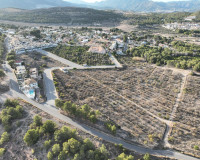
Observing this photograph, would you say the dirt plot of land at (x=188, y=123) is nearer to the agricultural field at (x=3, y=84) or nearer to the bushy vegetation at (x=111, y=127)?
the bushy vegetation at (x=111, y=127)

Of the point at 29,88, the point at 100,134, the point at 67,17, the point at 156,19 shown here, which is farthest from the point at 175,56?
the point at 67,17

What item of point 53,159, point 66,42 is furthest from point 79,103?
point 66,42

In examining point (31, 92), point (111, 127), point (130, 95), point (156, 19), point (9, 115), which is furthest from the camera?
point (156, 19)

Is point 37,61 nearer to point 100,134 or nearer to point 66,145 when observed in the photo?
point 100,134

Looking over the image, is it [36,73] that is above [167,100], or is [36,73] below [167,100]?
above

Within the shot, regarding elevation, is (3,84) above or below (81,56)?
below

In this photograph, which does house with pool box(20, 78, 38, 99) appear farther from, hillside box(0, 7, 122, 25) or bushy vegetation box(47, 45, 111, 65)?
hillside box(0, 7, 122, 25)

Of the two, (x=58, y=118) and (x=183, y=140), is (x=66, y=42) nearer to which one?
(x=58, y=118)
